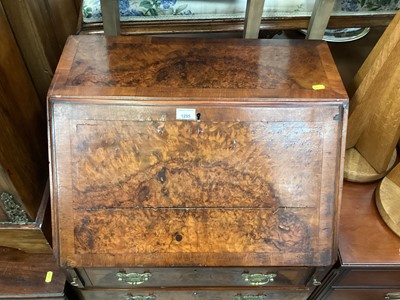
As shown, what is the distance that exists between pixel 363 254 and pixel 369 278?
0.35 feet

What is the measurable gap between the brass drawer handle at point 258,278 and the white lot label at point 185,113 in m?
0.46

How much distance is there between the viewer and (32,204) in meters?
1.22

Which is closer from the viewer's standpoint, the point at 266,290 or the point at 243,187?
the point at 243,187

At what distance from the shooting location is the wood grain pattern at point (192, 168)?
39.5 inches

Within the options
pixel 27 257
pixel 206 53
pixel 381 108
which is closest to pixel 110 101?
pixel 206 53

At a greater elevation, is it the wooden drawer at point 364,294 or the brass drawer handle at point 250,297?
the brass drawer handle at point 250,297

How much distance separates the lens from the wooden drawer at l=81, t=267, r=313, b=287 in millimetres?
1110

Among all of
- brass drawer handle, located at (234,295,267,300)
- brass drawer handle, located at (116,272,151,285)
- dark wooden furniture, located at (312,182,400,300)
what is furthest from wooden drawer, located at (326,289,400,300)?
brass drawer handle, located at (116,272,151,285)

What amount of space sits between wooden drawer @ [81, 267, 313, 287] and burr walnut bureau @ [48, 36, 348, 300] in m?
0.06

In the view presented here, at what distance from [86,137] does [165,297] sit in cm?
57

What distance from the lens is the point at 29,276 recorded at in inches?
49.4

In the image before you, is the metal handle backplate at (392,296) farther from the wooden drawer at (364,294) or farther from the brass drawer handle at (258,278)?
the brass drawer handle at (258,278)

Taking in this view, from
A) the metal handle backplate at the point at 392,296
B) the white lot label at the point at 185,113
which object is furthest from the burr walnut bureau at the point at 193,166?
the metal handle backplate at the point at 392,296

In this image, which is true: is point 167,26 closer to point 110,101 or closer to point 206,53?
point 206,53
